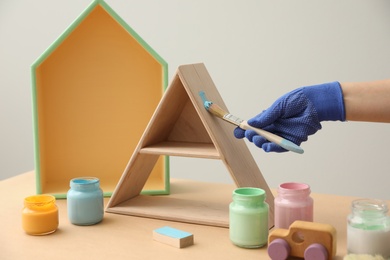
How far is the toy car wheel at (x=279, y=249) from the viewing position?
97 centimetres

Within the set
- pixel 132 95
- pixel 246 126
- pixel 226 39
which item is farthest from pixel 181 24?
pixel 246 126

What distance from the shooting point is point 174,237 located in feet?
3.53

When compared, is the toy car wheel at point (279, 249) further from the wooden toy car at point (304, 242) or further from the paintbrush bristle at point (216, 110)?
the paintbrush bristle at point (216, 110)

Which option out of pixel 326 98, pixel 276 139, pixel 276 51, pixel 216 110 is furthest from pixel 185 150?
pixel 276 51

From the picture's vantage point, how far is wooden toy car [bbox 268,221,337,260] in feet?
3.09

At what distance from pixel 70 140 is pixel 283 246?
0.86m

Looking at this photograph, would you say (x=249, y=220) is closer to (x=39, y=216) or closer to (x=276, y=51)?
(x=39, y=216)

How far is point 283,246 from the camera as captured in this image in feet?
3.17

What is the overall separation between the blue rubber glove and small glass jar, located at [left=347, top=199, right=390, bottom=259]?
0.93 feet

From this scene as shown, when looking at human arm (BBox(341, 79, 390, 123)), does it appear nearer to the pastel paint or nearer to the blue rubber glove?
the blue rubber glove

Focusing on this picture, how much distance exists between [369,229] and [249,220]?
23cm

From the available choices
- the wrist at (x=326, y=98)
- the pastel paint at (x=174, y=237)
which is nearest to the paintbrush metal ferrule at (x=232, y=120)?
the wrist at (x=326, y=98)

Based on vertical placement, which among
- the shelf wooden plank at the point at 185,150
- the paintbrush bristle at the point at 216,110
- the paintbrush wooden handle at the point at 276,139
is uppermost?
the paintbrush bristle at the point at 216,110

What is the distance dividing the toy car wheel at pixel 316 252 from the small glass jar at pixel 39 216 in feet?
1.85
